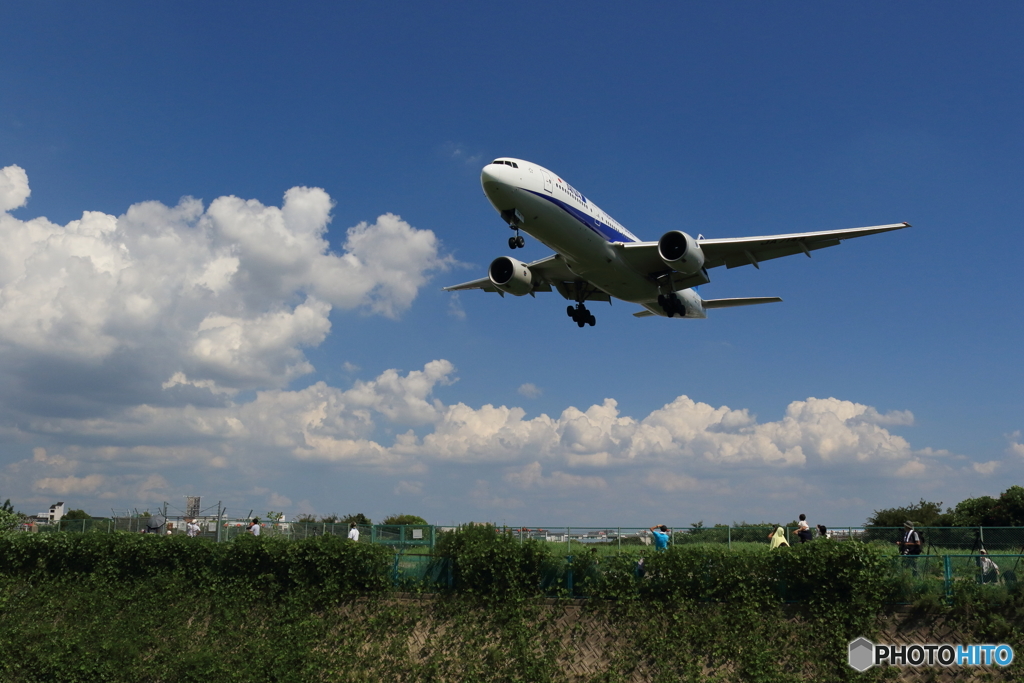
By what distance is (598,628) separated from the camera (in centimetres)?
1859

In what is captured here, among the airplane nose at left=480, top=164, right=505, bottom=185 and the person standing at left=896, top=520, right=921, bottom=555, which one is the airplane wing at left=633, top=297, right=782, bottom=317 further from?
the person standing at left=896, top=520, right=921, bottom=555

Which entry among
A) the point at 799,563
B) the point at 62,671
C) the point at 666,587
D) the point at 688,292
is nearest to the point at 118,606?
the point at 62,671

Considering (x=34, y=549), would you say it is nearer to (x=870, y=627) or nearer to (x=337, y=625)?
(x=337, y=625)

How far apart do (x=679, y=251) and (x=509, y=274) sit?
8253mm

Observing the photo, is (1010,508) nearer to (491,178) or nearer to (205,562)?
(491,178)

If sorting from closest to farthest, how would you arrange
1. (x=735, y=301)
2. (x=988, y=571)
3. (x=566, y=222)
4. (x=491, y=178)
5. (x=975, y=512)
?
1. (x=988, y=571)
2. (x=491, y=178)
3. (x=566, y=222)
4. (x=735, y=301)
5. (x=975, y=512)

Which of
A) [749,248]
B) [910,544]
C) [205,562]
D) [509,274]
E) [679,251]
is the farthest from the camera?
[509,274]

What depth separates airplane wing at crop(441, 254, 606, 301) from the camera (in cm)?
3459

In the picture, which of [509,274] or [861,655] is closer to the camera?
[861,655]

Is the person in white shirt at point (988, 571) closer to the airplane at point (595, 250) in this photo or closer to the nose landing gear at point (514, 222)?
the airplane at point (595, 250)

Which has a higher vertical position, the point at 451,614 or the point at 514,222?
the point at 514,222

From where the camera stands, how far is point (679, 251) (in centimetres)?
2864

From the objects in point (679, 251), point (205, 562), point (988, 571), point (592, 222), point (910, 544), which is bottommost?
point (205, 562)

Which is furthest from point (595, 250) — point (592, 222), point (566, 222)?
point (566, 222)
